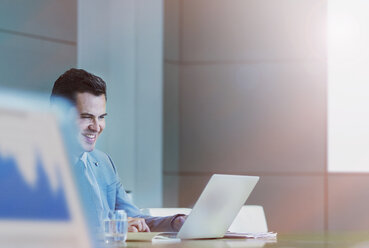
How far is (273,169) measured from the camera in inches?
204

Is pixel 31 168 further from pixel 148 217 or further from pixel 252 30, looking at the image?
pixel 252 30

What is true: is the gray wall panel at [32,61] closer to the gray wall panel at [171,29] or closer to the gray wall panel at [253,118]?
the gray wall panel at [171,29]

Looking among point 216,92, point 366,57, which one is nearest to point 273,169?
point 216,92

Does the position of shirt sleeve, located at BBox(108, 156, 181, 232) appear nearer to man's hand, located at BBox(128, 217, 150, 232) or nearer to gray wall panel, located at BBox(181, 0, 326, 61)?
man's hand, located at BBox(128, 217, 150, 232)

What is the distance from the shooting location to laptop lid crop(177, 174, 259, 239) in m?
1.91

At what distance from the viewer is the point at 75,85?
8.57ft

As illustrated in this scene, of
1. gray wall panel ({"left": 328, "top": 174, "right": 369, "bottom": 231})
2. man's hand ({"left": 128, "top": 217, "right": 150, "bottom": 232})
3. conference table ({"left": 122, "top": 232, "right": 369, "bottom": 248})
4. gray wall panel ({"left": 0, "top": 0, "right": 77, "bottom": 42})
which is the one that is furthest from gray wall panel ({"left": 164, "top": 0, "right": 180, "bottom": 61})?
conference table ({"left": 122, "top": 232, "right": 369, "bottom": 248})

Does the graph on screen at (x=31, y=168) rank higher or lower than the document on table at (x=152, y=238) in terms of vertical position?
higher

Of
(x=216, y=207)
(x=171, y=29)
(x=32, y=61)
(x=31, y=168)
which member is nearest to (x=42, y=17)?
(x=32, y=61)

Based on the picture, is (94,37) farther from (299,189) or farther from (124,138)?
(299,189)

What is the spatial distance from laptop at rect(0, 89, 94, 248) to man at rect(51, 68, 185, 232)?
191 centimetres

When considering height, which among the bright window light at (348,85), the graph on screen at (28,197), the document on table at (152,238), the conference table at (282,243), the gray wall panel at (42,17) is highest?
the gray wall panel at (42,17)

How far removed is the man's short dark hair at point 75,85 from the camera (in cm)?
260

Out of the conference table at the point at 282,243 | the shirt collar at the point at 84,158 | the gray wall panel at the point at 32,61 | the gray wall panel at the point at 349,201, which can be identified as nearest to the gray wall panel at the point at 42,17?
the gray wall panel at the point at 32,61
